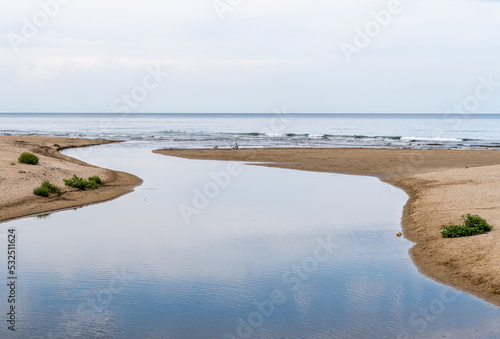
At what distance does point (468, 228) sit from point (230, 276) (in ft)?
25.3

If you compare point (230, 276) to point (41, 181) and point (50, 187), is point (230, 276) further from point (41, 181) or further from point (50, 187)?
point (41, 181)

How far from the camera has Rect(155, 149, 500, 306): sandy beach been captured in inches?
518

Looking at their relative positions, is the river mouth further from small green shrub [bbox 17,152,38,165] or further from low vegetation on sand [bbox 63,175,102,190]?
small green shrub [bbox 17,152,38,165]

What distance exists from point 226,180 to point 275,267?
18.5 meters

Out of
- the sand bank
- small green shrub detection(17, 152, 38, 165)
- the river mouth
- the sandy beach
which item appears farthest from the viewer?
small green shrub detection(17, 152, 38, 165)

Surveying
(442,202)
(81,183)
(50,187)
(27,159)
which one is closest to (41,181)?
(50,187)

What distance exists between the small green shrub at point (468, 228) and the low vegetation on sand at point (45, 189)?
682 inches

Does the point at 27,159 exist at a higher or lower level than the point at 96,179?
higher

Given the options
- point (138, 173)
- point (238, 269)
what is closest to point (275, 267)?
point (238, 269)

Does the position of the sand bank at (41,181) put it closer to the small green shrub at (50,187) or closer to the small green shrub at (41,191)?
the small green shrub at (41,191)

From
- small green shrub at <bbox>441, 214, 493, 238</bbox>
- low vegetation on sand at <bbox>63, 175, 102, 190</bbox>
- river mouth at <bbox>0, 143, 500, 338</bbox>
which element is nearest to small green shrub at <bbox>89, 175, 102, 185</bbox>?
low vegetation on sand at <bbox>63, 175, 102, 190</bbox>

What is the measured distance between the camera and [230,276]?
13.2 metres

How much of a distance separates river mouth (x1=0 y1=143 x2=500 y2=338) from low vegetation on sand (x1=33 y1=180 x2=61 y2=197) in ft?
9.82

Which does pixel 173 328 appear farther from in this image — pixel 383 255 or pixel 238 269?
pixel 383 255
